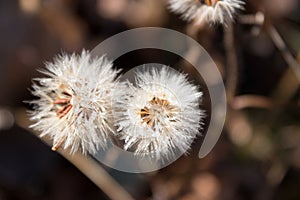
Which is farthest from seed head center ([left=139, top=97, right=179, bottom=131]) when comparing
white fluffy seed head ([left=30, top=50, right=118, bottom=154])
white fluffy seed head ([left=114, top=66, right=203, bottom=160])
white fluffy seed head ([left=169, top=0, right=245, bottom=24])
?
white fluffy seed head ([left=169, top=0, right=245, bottom=24])

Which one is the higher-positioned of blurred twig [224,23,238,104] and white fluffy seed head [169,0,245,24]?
white fluffy seed head [169,0,245,24]

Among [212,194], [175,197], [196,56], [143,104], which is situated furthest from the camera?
[212,194]

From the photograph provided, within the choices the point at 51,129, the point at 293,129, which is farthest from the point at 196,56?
the point at 51,129

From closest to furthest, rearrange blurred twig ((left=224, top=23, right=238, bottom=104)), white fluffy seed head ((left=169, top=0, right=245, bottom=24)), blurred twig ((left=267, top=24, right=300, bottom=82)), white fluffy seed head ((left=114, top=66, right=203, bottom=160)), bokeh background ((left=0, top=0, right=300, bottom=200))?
1. white fluffy seed head ((left=114, top=66, right=203, bottom=160))
2. white fluffy seed head ((left=169, top=0, right=245, bottom=24))
3. blurred twig ((left=224, top=23, right=238, bottom=104))
4. blurred twig ((left=267, top=24, right=300, bottom=82))
5. bokeh background ((left=0, top=0, right=300, bottom=200))

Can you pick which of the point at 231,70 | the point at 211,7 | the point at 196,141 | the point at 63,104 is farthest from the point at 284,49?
the point at 63,104

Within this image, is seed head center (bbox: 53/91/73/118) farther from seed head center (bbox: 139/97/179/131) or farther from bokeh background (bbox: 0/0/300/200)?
bokeh background (bbox: 0/0/300/200)

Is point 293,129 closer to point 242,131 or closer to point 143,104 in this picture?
point 242,131
